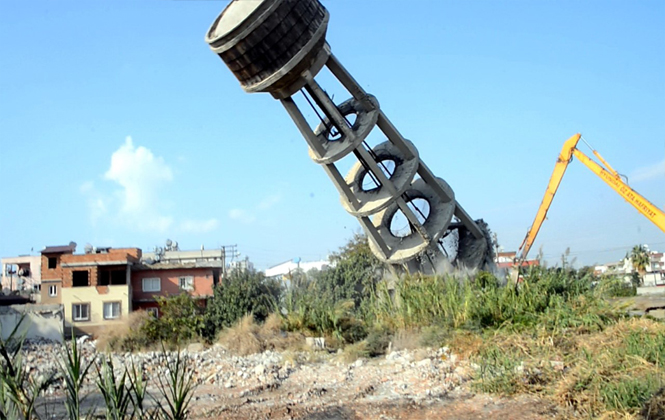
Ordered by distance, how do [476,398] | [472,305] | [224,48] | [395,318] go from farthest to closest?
[224,48] < [395,318] < [472,305] < [476,398]

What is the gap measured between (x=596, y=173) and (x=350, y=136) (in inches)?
612

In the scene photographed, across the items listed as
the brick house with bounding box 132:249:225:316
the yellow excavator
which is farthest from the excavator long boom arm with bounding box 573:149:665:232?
the brick house with bounding box 132:249:225:316

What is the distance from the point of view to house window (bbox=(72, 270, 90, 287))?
122 feet

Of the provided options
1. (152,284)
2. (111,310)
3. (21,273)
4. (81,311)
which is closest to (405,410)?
(111,310)

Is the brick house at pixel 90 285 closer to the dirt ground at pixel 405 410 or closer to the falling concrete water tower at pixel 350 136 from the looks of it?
the falling concrete water tower at pixel 350 136

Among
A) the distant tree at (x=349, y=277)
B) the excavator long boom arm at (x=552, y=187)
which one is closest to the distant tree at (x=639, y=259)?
the excavator long boom arm at (x=552, y=187)

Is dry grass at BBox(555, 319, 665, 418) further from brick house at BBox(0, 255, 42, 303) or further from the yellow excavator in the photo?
brick house at BBox(0, 255, 42, 303)

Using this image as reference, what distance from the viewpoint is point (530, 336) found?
10102 millimetres

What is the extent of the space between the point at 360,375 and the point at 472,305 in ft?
9.56

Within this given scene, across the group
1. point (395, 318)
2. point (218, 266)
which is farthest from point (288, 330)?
point (218, 266)

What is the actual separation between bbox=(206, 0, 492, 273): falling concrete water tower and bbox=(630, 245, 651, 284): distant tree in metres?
41.0

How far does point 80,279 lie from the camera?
37.2 metres

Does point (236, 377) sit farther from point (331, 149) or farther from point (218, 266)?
point (218, 266)

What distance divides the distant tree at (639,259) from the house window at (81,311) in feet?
140
